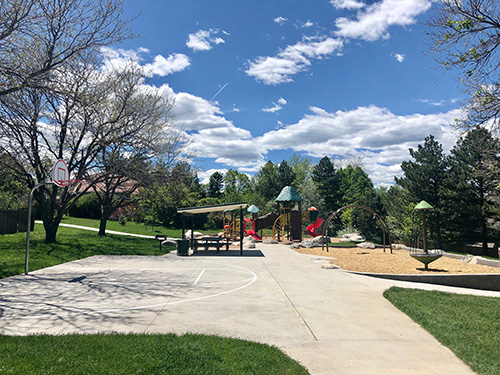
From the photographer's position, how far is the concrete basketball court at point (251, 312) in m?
5.23

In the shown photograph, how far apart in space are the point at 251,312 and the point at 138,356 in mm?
3168

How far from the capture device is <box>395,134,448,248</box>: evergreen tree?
3256 cm

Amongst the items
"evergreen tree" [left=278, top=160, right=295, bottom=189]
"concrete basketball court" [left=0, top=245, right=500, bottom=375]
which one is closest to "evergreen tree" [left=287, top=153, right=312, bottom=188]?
"evergreen tree" [left=278, top=160, right=295, bottom=189]

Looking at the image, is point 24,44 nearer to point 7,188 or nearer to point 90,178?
point 90,178

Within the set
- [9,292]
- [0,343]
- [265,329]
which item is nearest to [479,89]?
[265,329]

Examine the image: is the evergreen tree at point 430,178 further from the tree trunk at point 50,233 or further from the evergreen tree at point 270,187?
the tree trunk at point 50,233

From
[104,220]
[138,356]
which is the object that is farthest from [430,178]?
[138,356]

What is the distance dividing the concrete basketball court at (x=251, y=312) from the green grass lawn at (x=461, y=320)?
0.73 ft

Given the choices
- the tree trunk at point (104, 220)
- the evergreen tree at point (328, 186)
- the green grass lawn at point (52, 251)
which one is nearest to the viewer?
the green grass lawn at point (52, 251)

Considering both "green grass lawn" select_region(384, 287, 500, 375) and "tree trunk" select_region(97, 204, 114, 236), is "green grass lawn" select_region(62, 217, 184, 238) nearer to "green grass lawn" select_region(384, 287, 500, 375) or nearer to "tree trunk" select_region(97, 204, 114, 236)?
"tree trunk" select_region(97, 204, 114, 236)

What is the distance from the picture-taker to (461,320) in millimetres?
6859

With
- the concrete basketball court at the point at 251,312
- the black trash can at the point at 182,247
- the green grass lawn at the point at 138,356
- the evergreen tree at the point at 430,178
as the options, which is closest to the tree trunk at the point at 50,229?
the black trash can at the point at 182,247

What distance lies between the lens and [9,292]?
8.80m

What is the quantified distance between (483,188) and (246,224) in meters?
23.2
